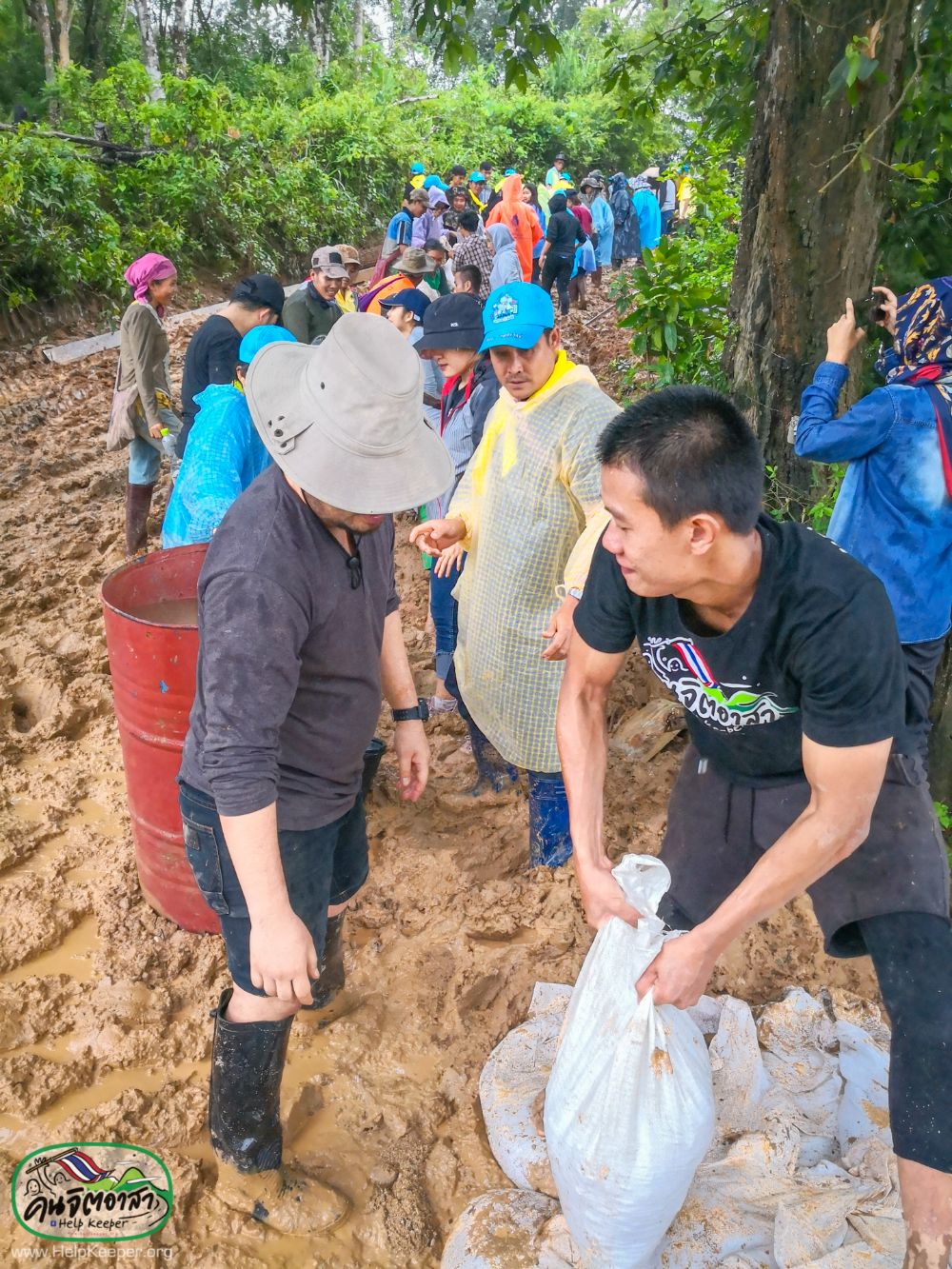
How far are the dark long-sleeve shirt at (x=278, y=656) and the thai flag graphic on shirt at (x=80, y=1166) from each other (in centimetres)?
100

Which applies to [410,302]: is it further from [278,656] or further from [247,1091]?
[247,1091]

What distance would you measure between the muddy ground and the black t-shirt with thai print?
1.16m

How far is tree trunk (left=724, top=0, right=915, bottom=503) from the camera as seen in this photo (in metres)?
3.23

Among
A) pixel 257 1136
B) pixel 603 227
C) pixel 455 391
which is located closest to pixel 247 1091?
pixel 257 1136

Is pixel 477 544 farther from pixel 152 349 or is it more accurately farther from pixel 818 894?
pixel 152 349

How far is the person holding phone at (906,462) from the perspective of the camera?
2.72 meters

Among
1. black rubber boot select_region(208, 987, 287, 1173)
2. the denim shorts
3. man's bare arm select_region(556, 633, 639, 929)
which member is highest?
man's bare arm select_region(556, 633, 639, 929)

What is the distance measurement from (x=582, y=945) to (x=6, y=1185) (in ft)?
5.41

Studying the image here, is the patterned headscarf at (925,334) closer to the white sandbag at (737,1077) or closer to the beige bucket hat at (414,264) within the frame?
the white sandbag at (737,1077)

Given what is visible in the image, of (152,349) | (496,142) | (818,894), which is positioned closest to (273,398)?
(818,894)

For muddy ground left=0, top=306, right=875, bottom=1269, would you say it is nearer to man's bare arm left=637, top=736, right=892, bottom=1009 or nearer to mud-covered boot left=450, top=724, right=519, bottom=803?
mud-covered boot left=450, top=724, right=519, bottom=803

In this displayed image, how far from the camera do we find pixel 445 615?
4238 millimetres

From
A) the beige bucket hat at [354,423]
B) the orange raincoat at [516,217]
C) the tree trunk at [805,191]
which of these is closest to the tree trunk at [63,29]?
the orange raincoat at [516,217]

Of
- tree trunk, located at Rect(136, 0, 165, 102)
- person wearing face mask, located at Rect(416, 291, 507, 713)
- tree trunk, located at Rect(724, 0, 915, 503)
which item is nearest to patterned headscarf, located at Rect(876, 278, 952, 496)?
tree trunk, located at Rect(724, 0, 915, 503)
